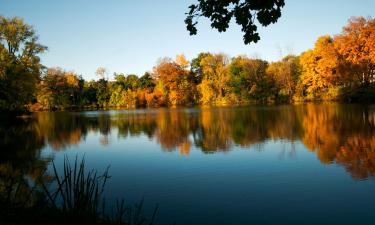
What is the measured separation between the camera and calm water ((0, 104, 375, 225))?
7.40 metres

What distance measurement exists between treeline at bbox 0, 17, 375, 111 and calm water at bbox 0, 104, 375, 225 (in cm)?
2579

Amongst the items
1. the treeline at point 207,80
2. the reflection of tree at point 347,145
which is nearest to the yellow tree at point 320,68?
the treeline at point 207,80

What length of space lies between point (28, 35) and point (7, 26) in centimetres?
278

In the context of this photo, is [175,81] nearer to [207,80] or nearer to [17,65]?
[207,80]

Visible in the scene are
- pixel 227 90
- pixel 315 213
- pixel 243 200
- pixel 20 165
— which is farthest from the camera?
pixel 227 90

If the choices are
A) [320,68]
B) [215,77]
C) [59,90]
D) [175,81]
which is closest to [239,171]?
[320,68]

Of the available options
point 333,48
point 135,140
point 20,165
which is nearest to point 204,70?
point 333,48

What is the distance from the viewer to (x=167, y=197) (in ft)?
28.3

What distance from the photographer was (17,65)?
40.6 m

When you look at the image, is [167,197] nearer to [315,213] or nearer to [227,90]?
[315,213]

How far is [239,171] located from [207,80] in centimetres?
6983

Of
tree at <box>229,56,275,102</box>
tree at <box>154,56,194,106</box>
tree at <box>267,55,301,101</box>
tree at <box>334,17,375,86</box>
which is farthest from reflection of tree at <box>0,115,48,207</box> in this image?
tree at <box>154,56,194,106</box>

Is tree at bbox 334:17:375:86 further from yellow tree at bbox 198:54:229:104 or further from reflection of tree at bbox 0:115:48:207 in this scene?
reflection of tree at bbox 0:115:48:207

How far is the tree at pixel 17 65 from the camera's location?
37688 millimetres
